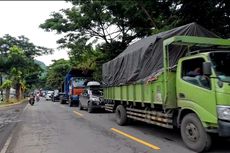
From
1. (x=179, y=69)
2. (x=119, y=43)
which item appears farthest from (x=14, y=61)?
(x=179, y=69)

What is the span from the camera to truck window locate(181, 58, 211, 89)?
8695 mm

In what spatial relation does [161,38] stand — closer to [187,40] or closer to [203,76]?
[187,40]

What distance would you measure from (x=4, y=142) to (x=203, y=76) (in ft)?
21.1

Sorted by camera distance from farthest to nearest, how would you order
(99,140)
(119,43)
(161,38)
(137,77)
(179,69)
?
(119,43) < (137,77) < (161,38) < (99,140) < (179,69)

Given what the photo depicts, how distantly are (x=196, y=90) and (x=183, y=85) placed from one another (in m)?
0.61

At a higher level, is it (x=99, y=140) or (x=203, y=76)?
(x=203, y=76)

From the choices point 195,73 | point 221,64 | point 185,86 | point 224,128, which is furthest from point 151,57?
point 224,128

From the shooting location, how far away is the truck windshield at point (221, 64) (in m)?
8.43

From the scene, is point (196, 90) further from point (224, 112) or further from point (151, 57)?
point (151, 57)

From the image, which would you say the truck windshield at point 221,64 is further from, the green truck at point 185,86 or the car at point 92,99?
the car at point 92,99

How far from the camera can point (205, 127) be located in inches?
332

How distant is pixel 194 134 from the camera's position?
8.87 m

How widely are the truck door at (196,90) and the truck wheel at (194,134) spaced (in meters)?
0.25

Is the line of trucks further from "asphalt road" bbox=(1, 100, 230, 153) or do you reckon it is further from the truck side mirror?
"asphalt road" bbox=(1, 100, 230, 153)
